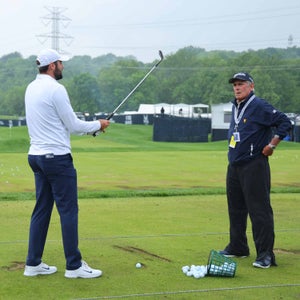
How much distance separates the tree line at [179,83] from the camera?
Result: 115312 mm

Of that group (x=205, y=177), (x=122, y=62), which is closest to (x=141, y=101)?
(x=122, y=62)

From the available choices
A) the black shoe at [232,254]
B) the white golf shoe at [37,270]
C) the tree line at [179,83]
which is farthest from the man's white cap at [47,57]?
the tree line at [179,83]

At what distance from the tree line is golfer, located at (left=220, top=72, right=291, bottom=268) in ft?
326

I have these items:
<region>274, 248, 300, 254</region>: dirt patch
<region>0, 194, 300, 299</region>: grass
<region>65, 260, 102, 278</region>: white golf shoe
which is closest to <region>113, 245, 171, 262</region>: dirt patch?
<region>0, 194, 300, 299</region>: grass

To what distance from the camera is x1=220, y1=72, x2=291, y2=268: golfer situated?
8.27m

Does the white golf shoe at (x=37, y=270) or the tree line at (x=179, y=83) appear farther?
the tree line at (x=179, y=83)

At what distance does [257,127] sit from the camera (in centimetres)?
830

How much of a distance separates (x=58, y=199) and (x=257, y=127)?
2.57 meters

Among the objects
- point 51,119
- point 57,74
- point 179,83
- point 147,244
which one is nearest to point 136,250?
point 147,244

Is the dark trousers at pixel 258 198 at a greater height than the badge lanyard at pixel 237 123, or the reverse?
the badge lanyard at pixel 237 123

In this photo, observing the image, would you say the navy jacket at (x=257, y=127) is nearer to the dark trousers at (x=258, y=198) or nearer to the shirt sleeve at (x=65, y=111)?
the dark trousers at (x=258, y=198)

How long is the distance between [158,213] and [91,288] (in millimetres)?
5409

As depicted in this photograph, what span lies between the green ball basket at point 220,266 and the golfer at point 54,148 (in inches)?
47.2

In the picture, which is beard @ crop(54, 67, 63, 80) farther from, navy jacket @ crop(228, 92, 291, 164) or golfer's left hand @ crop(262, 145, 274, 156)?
golfer's left hand @ crop(262, 145, 274, 156)
